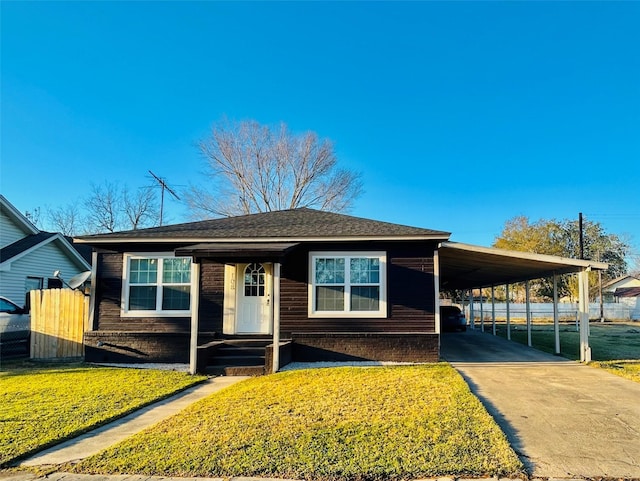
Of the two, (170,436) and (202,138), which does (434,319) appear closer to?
(170,436)

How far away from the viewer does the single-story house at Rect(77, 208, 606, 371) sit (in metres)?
10.2

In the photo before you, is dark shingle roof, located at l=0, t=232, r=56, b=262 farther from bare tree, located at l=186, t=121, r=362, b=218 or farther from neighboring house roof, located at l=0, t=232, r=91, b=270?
bare tree, located at l=186, t=121, r=362, b=218

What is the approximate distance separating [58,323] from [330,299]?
6939 mm

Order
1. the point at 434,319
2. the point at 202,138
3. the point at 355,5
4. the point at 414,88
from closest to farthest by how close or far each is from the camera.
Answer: the point at 434,319
the point at 355,5
the point at 414,88
the point at 202,138

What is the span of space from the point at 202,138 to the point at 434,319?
2497 centimetres

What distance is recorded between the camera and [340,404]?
5961mm

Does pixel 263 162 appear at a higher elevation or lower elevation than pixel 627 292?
higher

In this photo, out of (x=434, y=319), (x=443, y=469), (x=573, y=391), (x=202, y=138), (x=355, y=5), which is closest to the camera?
(x=443, y=469)

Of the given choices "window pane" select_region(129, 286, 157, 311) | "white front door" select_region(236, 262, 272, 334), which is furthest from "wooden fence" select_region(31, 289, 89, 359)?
"white front door" select_region(236, 262, 272, 334)

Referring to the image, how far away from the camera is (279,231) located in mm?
10812

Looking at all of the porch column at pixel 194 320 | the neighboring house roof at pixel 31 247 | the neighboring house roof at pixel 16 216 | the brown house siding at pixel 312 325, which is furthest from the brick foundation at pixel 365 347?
the neighboring house roof at pixel 16 216

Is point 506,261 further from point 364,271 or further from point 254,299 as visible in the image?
point 254,299

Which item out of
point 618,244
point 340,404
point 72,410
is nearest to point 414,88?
point 340,404

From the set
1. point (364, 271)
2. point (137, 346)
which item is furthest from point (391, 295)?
point (137, 346)
